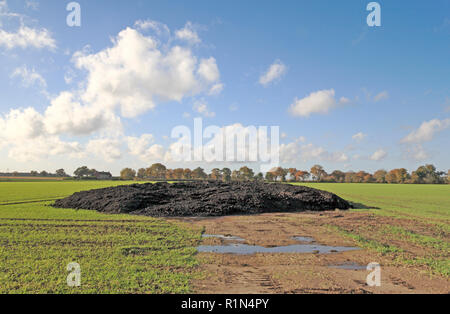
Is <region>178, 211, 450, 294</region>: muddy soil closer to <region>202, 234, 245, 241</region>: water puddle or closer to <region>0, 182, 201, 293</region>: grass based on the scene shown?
<region>202, 234, 245, 241</region>: water puddle

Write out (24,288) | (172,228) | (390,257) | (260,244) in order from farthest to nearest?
(172,228) < (260,244) < (390,257) < (24,288)

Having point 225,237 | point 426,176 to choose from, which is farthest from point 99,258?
point 426,176

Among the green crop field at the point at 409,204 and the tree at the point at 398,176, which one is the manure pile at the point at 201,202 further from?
Result: the tree at the point at 398,176

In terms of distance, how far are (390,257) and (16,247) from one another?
1020cm

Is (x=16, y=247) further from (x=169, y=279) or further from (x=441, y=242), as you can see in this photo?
(x=441, y=242)

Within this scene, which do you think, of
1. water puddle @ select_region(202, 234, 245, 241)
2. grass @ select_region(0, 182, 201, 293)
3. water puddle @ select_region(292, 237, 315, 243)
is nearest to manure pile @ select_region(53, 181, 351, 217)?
grass @ select_region(0, 182, 201, 293)

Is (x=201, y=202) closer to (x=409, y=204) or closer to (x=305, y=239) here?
(x=305, y=239)

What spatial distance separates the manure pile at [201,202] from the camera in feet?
54.7

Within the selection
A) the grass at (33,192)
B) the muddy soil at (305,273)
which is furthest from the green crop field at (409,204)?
the grass at (33,192)

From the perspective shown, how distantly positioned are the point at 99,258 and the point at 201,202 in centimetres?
1188

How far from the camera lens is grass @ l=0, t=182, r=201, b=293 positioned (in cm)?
488
